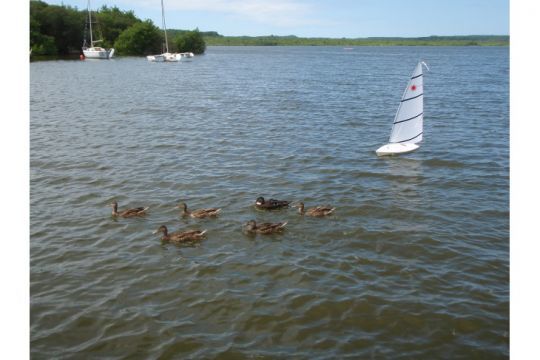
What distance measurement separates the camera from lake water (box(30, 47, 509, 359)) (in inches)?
357

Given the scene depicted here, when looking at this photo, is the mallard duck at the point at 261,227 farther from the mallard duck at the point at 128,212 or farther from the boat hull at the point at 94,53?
the boat hull at the point at 94,53

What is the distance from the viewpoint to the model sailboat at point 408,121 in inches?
867

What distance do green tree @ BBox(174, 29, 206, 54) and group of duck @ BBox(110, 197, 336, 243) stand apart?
143020 millimetres

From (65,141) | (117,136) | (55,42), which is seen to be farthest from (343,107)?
(55,42)

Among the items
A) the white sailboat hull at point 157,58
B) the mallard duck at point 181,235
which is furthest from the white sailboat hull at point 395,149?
the white sailboat hull at point 157,58

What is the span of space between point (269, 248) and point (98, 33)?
136 meters

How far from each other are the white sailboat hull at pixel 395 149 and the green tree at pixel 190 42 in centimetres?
13732

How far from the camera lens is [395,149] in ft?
71.9

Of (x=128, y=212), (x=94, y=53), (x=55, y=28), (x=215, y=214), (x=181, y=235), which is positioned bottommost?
(x=181, y=235)

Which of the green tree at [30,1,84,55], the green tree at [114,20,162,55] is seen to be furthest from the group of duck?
the green tree at [114,20,162,55]

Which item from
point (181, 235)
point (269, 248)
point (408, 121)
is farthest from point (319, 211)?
point (408, 121)

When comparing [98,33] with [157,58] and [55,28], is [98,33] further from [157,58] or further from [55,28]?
[157,58]

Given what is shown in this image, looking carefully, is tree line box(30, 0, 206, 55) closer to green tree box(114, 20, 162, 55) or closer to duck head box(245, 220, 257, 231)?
green tree box(114, 20, 162, 55)

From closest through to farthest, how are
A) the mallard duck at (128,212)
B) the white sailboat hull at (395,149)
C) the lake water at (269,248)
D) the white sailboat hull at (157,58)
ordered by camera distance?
1. the lake water at (269,248)
2. the mallard duck at (128,212)
3. the white sailboat hull at (395,149)
4. the white sailboat hull at (157,58)
